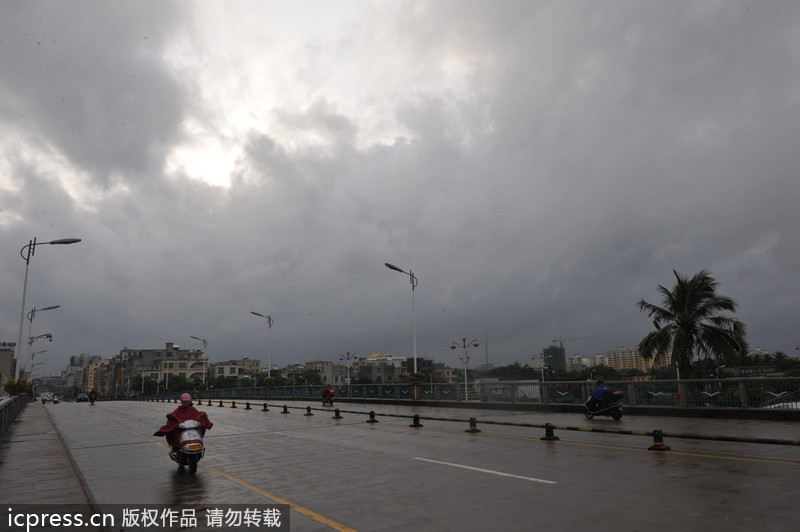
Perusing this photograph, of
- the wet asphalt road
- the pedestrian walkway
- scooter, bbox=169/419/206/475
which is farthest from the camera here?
scooter, bbox=169/419/206/475

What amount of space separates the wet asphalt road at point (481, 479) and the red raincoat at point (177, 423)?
662 millimetres

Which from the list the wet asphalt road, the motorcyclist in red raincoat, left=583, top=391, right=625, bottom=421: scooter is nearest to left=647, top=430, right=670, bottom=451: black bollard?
the wet asphalt road

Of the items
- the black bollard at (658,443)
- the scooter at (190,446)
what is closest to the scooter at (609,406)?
the black bollard at (658,443)

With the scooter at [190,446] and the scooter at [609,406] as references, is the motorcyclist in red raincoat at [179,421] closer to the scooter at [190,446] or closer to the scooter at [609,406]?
the scooter at [190,446]

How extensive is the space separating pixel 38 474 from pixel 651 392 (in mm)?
19351

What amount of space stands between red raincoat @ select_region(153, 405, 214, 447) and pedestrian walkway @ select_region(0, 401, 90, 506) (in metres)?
1.58

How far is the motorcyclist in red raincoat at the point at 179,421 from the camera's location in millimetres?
10609

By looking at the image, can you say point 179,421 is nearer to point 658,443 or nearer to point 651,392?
point 658,443

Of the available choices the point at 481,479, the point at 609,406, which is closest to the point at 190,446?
the point at 481,479

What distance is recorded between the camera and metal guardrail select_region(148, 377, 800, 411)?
1734cm

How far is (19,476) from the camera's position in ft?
33.0

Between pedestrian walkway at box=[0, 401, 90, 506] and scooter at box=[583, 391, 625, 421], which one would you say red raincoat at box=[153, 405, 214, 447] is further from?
scooter at box=[583, 391, 625, 421]

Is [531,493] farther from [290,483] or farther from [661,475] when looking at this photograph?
[290,483]

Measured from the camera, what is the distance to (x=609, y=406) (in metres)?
18.7
